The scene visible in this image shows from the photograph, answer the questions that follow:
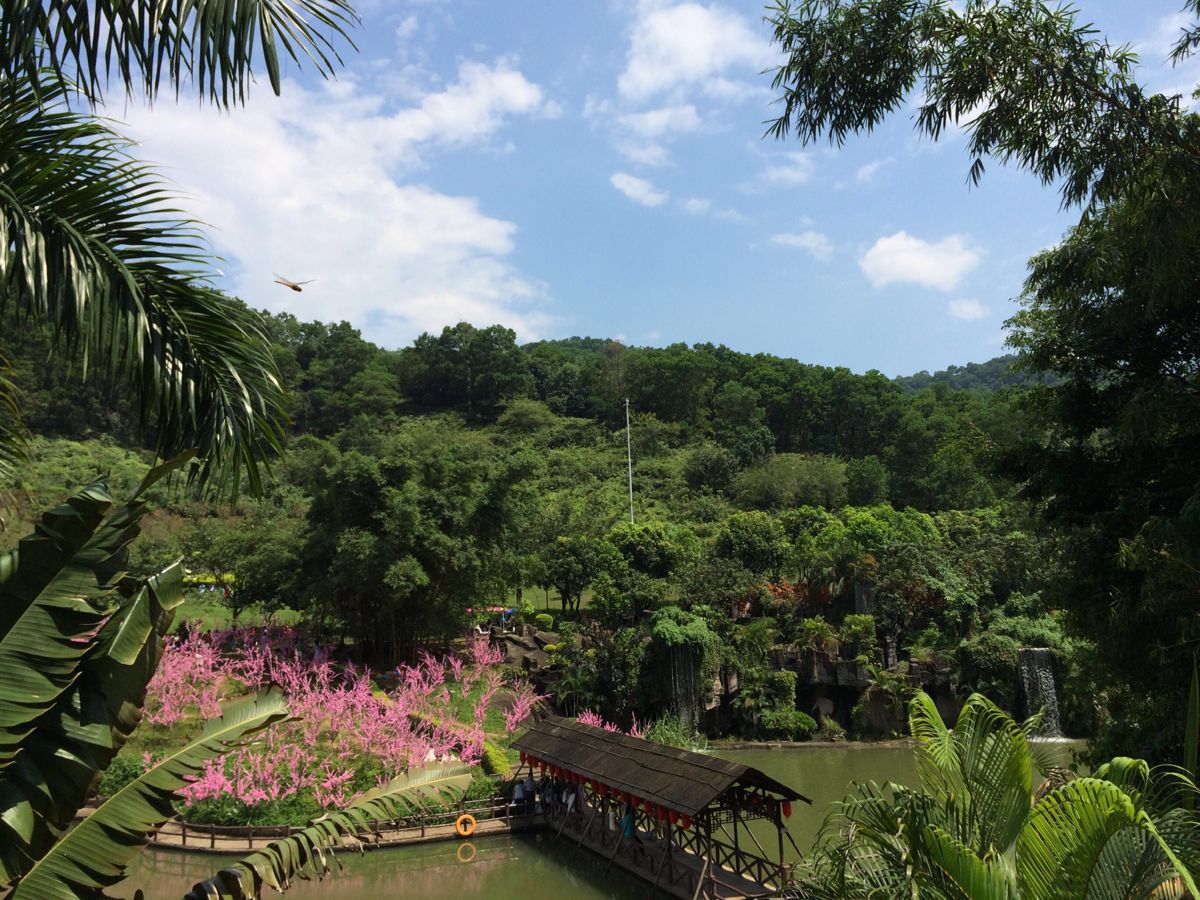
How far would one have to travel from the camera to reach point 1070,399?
31.6 feet

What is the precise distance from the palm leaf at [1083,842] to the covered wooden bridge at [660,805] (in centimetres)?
703

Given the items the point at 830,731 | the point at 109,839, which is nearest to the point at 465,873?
the point at 109,839

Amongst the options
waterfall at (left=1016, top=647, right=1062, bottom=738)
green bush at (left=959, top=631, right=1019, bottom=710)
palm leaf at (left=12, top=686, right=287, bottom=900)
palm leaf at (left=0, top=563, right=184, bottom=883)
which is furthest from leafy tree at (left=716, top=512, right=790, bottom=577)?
palm leaf at (left=0, top=563, right=184, bottom=883)

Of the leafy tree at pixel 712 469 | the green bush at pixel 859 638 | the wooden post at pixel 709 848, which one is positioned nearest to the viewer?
the wooden post at pixel 709 848

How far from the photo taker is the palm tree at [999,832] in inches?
103

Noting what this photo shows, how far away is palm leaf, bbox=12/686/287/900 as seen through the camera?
7.68 ft

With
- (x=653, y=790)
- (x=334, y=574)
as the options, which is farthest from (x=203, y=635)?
(x=653, y=790)

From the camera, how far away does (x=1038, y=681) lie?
19.2 meters

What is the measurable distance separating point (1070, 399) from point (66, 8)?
9776 mm

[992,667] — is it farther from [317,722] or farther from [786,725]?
[317,722]

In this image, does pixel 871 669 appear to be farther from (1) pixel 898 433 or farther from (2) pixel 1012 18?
(1) pixel 898 433

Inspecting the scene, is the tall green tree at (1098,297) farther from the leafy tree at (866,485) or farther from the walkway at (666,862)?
the leafy tree at (866,485)

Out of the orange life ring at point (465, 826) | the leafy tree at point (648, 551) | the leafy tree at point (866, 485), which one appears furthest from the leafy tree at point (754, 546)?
the orange life ring at point (465, 826)

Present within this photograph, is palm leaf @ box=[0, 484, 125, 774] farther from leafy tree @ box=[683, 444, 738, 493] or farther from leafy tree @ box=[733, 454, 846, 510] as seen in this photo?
leafy tree @ box=[683, 444, 738, 493]
